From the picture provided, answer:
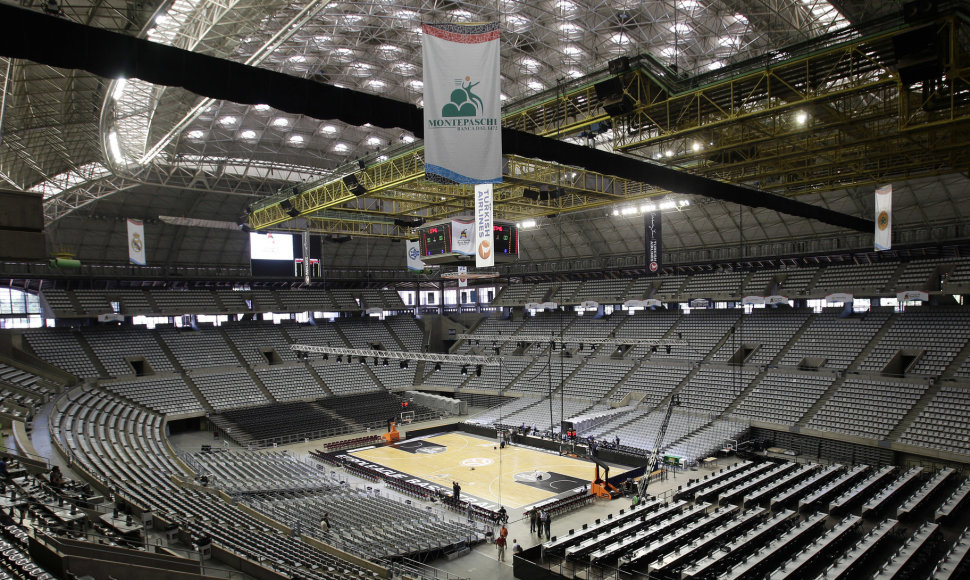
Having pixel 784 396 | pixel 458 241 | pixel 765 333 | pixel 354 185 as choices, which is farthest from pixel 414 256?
Result: pixel 765 333

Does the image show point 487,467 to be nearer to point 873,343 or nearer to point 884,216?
point 884,216

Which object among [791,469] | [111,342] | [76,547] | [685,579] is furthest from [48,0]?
[111,342]

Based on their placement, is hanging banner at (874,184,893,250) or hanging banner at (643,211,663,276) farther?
hanging banner at (643,211,663,276)

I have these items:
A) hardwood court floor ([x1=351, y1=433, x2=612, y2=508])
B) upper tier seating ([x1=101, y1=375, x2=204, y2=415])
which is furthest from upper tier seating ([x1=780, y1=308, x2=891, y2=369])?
upper tier seating ([x1=101, y1=375, x2=204, y2=415])

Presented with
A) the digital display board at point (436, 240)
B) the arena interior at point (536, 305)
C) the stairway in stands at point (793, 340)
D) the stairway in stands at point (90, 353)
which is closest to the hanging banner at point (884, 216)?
the arena interior at point (536, 305)

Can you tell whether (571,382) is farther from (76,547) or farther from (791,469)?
(76,547)

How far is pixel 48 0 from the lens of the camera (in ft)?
41.3

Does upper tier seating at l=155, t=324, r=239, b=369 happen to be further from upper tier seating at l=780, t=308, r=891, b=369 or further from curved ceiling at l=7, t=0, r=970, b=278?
upper tier seating at l=780, t=308, r=891, b=369

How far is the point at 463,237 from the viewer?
80.5 feet

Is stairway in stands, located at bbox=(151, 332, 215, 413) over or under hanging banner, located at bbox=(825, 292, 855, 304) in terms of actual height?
under

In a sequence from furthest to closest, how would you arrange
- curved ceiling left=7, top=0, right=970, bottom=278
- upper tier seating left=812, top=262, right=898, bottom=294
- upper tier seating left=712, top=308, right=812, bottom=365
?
upper tier seating left=712, top=308, right=812, bottom=365
upper tier seating left=812, top=262, right=898, bottom=294
curved ceiling left=7, top=0, right=970, bottom=278

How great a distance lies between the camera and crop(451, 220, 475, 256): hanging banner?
24.4 meters

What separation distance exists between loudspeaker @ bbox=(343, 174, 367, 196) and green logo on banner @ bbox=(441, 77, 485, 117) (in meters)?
18.1

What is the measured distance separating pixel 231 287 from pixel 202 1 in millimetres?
36067
